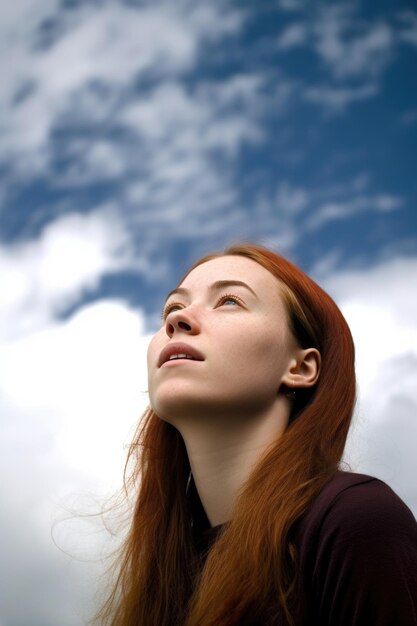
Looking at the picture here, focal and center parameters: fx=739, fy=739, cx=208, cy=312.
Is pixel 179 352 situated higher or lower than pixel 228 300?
lower

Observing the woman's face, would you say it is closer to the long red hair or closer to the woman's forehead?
the woman's forehead

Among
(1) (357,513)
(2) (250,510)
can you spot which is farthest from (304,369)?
(1) (357,513)

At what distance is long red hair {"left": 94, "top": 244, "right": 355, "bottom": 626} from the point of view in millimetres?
2805

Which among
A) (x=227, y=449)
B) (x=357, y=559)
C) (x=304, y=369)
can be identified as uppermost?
(x=304, y=369)

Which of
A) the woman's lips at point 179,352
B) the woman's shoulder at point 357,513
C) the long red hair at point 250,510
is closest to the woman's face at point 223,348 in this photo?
the woman's lips at point 179,352

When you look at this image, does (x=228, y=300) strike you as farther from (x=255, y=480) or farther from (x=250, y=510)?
(x=250, y=510)

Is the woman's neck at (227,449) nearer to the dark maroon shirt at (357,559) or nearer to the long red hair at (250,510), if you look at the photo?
the long red hair at (250,510)

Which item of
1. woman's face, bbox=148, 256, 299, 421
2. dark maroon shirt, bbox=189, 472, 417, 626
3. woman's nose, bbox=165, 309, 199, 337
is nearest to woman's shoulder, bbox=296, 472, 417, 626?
dark maroon shirt, bbox=189, 472, 417, 626

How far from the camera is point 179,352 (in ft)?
11.2

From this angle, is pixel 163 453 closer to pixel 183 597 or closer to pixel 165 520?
pixel 165 520

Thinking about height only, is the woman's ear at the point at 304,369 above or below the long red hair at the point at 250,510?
above

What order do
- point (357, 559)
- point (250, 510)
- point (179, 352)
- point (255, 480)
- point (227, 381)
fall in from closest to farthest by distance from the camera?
1. point (357, 559)
2. point (250, 510)
3. point (255, 480)
4. point (227, 381)
5. point (179, 352)

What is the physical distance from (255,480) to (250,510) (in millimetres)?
168

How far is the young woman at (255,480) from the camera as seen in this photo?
2.62 meters
